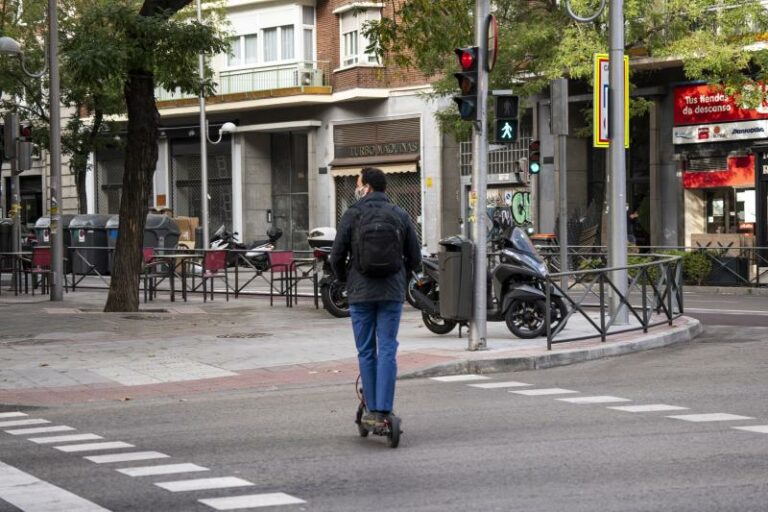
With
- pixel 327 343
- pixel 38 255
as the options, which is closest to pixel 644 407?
pixel 327 343

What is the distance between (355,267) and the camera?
8789mm

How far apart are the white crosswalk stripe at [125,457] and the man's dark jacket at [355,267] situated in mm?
1551

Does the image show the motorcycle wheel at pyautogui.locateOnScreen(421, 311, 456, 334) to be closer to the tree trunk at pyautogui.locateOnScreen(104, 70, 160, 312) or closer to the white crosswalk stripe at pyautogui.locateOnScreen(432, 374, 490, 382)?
the white crosswalk stripe at pyautogui.locateOnScreen(432, 374, 490, 382)

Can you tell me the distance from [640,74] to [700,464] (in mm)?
24760

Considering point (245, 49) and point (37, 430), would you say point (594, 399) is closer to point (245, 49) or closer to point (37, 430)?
point (37, 430)

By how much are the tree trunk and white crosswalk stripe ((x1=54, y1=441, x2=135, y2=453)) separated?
36.3 ft

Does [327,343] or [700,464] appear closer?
[700,464]

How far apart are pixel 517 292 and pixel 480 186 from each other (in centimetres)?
188

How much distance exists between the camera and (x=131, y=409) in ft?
35.8

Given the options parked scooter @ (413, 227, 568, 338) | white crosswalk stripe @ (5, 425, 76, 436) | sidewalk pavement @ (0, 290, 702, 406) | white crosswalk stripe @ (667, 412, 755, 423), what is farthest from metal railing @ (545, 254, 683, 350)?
white crosswalk stripe @ (5, 425, 76, 436)

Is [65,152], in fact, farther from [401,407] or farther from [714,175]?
[401,407]

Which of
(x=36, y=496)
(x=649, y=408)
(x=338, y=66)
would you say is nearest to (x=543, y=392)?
(x=649, y=408)

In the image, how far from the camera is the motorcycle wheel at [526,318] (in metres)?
15.2

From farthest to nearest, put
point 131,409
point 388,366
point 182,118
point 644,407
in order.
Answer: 1. point 182,118
2. point 131,409
3. point 644,407
4. point 388,366
